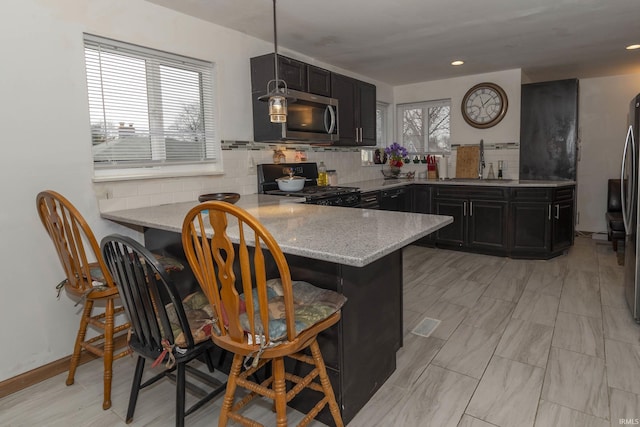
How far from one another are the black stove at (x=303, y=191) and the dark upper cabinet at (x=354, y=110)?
65cm

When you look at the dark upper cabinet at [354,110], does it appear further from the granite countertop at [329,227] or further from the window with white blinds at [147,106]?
the granite countertop at [329,227]

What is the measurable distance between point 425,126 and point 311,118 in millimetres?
2606

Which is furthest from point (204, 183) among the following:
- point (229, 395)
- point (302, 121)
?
point (229, 395)

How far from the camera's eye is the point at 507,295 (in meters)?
3.30

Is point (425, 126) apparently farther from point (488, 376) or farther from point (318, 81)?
point (488, 376)

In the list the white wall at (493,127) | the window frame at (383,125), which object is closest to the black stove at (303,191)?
the window frame at (383,125)

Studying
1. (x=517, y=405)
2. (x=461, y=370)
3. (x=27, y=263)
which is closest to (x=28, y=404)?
(x=27, y=263)

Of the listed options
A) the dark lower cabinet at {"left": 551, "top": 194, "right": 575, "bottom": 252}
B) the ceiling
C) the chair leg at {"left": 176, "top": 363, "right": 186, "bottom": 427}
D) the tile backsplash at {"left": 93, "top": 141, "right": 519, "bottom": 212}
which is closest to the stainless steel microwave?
the tile backsplash at {"left": 93, "top": 141, "right": 519, "bottom": 212}

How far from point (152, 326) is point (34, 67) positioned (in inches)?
65.1

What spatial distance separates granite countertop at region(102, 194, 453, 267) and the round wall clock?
3.53m

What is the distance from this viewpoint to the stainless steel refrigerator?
2.63 metres

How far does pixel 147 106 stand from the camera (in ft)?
9.00

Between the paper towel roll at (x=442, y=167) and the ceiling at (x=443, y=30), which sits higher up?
the ceiling at (x=443, y=30)

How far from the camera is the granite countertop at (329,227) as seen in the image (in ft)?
4.44
